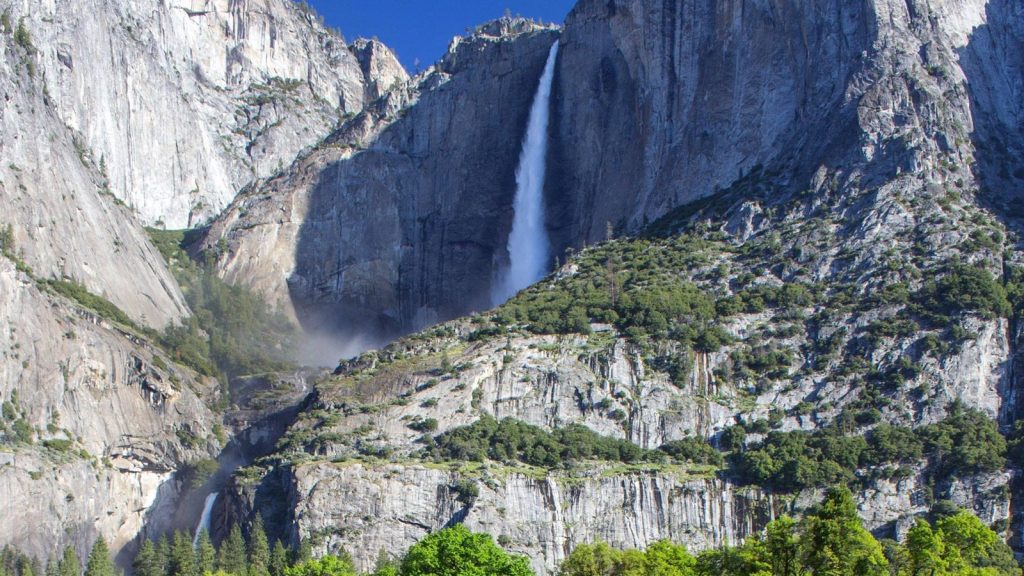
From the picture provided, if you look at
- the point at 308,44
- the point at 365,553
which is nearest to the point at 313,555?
the point at 365,553

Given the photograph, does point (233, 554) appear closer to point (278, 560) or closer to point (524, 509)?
point (278, 560)

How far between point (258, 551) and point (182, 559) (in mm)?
4486

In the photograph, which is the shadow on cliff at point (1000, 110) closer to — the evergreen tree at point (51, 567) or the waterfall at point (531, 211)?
the waterfall at point (531, 211)

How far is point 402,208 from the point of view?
155m

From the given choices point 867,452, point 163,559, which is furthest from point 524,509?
point 163,559

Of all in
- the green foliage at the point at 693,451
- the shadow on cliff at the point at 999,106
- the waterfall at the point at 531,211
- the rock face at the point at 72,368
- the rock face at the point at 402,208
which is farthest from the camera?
the rock face at the point at 402,208

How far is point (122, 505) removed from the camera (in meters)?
109

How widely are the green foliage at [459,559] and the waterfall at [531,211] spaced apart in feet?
235

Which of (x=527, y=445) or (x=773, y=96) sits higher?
(x=773, y=96)

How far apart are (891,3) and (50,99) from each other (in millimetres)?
70054

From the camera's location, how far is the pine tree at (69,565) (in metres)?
89.4

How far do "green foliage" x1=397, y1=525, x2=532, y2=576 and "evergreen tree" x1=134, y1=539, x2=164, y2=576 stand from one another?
23.9 m

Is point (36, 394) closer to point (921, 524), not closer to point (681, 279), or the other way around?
point (681, 279)

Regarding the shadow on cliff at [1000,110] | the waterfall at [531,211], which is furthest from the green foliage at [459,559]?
the waterfall at [531,211]
